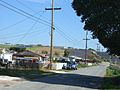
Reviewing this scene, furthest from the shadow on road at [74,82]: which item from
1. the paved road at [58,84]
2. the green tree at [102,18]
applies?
the green tree at [102,18]

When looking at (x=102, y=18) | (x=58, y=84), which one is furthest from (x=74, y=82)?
(x=102, y=18)

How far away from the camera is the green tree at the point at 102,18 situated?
112 ft

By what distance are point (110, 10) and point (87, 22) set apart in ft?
12.6

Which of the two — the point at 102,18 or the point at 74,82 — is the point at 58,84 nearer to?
the point at 74,82

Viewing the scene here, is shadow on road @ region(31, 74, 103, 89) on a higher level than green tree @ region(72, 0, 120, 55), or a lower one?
lower

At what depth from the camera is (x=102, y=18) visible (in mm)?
34594

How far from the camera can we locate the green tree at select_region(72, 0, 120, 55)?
3406cm

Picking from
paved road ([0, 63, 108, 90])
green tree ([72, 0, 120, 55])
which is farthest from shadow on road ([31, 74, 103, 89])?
green tree ([72, 0, 120, 55])

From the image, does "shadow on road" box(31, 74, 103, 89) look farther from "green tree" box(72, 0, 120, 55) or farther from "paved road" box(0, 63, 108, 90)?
"green tree" box(72, 0, 120, 55)

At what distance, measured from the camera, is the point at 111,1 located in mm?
33531

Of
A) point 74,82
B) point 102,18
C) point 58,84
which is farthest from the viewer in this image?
point 102,18

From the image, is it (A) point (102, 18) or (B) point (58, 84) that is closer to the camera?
(B) point (58, 84)

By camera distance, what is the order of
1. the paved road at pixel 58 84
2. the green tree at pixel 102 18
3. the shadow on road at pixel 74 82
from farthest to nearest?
the green tree at pixel 102 18 < the shadow on road at pixel 74 82 < the paved road at pixel 58 84

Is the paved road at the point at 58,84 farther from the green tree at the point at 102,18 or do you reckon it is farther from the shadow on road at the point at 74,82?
the green tree at the point at 102,18
